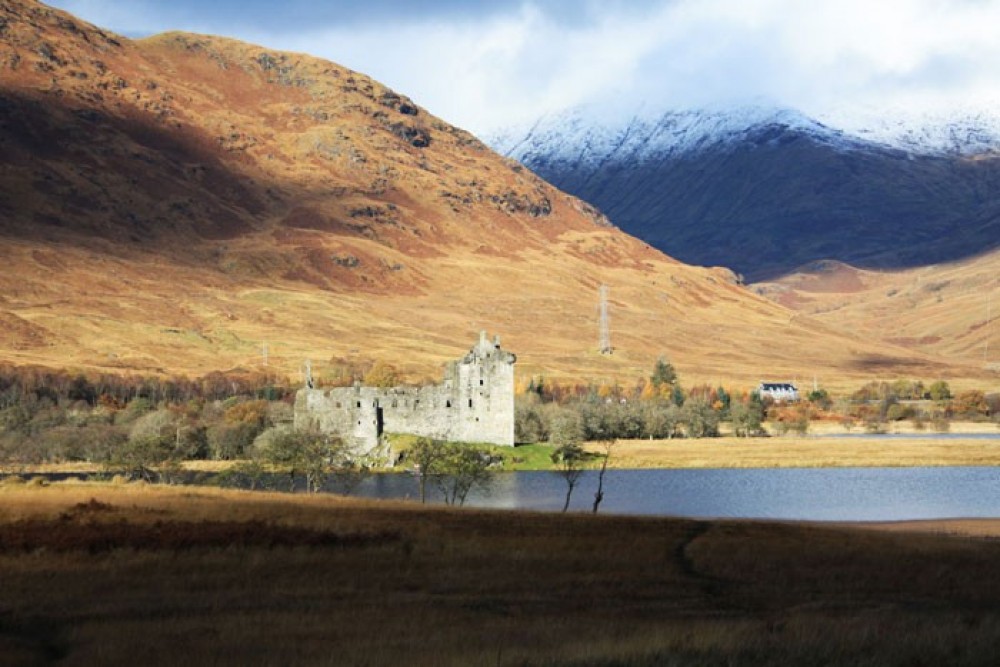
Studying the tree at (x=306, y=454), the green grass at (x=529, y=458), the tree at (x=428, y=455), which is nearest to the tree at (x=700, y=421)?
the green grass at (x=529, y=458)

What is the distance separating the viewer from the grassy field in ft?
72.2

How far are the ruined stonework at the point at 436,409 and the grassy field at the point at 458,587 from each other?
73.8m

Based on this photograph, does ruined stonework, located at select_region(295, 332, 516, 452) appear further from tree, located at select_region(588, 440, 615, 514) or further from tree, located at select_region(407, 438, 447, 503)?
tree, located at select_region(407, 438, 447, 503)

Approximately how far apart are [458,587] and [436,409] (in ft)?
305

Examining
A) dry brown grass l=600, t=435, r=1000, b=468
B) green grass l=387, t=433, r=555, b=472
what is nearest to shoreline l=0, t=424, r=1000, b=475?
dry brown grass l=600, t=435, r=1000, b=468

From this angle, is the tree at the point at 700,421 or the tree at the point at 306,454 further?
the tree at the point at 700,421

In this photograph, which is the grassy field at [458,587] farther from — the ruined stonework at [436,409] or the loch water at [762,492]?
the ruined stonework at [436,409]

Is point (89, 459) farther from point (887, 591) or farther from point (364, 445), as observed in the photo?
point (887, 591)

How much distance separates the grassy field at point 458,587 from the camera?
2200 cm

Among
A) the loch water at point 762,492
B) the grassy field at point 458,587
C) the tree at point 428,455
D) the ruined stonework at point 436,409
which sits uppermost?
the ruined stonework at point 436,409

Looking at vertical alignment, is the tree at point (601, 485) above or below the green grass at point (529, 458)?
below

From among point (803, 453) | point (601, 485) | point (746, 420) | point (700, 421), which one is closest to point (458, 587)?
point (601, 485)

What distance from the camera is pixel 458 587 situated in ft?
103

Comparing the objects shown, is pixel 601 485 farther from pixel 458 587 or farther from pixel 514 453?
pixel 458 587
